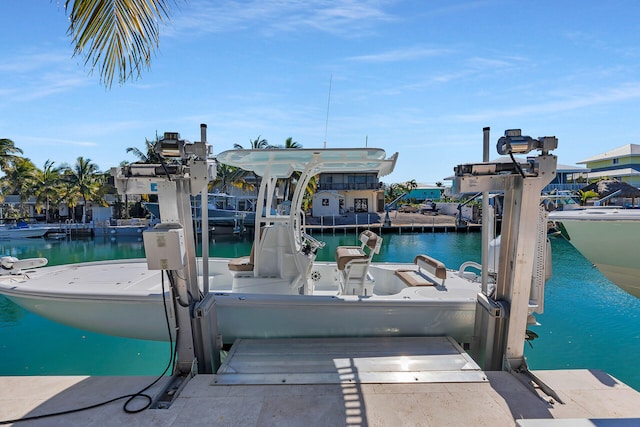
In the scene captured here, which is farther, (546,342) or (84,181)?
(84,181)

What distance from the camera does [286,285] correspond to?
178 inches

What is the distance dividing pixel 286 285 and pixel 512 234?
258cm

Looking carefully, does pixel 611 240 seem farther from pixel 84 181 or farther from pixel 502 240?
pixel 84 181

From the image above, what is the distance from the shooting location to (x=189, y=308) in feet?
10.4

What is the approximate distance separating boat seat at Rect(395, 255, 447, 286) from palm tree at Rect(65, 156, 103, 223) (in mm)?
32954

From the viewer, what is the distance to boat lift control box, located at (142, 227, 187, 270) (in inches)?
110

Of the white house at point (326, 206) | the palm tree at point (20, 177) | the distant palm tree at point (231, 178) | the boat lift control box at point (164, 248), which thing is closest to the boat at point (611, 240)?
the boat lift control box at point (164, 248)

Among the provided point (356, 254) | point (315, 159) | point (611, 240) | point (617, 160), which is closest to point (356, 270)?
point (356, 254)

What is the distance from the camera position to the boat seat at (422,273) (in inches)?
182

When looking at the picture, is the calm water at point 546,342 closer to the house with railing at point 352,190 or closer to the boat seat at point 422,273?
the boat seat at point 422,273

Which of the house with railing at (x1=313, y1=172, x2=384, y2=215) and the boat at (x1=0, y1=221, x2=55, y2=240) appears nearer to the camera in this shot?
the boat at (x1=0, y1=221, x2=55, y2=240)

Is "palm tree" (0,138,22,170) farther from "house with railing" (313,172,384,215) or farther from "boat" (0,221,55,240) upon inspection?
"house with railing" (313,172,384,215)

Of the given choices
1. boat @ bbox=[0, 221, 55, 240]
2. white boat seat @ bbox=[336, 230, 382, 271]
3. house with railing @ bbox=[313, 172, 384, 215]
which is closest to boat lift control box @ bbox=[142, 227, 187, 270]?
white boat seat @ bbox=[336, 230, 382, 271]

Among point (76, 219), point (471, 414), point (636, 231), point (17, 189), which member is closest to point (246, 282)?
point (471, 414)
